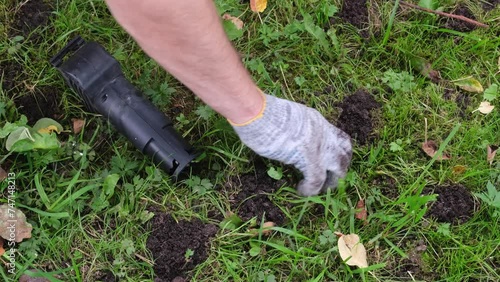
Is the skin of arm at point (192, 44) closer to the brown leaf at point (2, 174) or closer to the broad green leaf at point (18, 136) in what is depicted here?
the broad green leaf at point (18, 136)

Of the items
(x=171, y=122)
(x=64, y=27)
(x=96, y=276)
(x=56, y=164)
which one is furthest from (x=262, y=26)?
(x=96, y=276)

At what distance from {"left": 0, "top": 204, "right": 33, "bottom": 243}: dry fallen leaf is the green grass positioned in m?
0.04

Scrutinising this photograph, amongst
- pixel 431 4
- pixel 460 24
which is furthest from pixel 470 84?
pixel 431 4

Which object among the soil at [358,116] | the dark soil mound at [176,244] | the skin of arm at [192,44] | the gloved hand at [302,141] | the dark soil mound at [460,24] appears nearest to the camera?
the skin of arm at [192,44]

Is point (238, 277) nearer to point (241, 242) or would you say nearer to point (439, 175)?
point (241, 242)

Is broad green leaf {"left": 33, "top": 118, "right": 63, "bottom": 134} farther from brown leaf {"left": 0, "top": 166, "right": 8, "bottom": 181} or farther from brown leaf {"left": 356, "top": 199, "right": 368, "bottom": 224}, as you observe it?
brown leaf {"left": 356, "top": 199, "right": 368, "bottom": 224}

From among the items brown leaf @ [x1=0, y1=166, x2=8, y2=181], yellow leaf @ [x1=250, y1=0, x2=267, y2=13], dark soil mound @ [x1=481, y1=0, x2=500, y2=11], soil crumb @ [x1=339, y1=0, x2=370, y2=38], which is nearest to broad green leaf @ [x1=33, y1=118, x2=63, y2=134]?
brown leaf @ [x1=0, y1=166, x2=8, y2=181]

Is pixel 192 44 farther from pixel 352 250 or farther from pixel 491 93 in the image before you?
pixel 491 93

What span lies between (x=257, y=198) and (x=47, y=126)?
0.96m

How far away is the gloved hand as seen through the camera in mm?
2119

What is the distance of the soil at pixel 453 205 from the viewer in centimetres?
232

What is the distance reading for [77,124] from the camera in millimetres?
2613

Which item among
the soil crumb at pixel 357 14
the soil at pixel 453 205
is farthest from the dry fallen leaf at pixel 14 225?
the soil crumb at pixel 357 14

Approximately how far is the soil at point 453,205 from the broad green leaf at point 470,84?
50 cm
